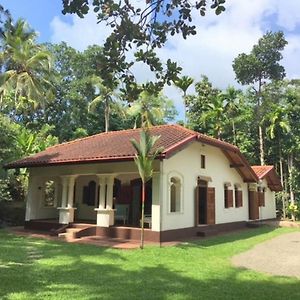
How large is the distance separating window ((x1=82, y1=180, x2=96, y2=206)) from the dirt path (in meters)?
7.39

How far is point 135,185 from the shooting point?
1684 centimetres

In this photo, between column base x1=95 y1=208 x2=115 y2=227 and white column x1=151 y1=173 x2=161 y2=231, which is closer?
white column x1=151 y1=173 x2=161 y2=231

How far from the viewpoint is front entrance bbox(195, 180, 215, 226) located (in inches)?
688

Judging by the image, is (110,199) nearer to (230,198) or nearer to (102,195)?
(102,195)

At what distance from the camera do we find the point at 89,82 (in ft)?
117

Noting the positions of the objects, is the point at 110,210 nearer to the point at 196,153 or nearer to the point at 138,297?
the point at 196,153

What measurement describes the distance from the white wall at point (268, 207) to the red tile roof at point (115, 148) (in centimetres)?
628

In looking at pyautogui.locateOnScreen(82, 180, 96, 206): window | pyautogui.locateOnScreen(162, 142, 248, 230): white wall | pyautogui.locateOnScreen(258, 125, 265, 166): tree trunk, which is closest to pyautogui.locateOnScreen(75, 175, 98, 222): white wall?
pyautogui.locateOnScreen(82, 180, 96, 206): window

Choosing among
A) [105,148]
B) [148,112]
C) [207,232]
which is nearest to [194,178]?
[207,232]

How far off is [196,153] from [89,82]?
20791 mm

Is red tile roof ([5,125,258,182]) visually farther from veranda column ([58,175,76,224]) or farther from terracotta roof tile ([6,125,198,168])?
veranda column ([58,175,76,224])

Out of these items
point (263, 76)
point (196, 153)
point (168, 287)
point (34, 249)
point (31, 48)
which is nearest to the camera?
point (168, 287)

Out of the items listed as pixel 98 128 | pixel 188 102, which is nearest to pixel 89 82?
pixel 98 128

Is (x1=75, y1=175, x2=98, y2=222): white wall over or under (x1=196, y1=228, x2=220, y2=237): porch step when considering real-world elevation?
over
